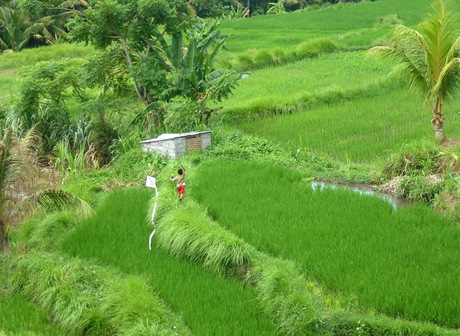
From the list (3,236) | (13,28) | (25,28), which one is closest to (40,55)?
(13,28)

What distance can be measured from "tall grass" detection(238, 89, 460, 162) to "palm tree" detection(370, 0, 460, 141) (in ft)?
2.71

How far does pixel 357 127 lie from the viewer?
41.2ft

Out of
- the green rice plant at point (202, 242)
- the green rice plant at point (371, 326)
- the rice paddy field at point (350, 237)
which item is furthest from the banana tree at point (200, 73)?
the green rice plant at point (371, 326)

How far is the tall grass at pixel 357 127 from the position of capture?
37.6 feet

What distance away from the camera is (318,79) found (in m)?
16.8

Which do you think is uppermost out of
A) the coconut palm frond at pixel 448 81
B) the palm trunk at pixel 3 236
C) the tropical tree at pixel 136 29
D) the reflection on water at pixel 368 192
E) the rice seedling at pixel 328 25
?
the tropical tree at pixel 136 29

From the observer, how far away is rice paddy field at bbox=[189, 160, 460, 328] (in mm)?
5805

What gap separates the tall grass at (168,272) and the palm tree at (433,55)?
481 centimetres

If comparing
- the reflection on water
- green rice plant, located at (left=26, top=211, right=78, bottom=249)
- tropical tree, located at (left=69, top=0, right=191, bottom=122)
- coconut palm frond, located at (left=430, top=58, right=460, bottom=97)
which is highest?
tropical tree, located at (left=69, top=0, right=191, bottom=122)

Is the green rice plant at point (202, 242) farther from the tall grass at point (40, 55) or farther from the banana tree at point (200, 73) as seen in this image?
the tall grass at point (40, 55)

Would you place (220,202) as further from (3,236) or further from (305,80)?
(305,80)

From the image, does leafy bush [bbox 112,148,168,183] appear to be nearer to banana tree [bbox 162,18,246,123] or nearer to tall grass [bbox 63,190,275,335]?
tall grass [bbox 63,190,275,335]

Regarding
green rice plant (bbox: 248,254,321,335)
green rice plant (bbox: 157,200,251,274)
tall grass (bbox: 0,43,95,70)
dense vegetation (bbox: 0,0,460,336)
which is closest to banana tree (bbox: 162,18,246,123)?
dense vegetation (bbox: 0,0,460,336)

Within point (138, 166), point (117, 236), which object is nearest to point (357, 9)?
point (138, 166)
